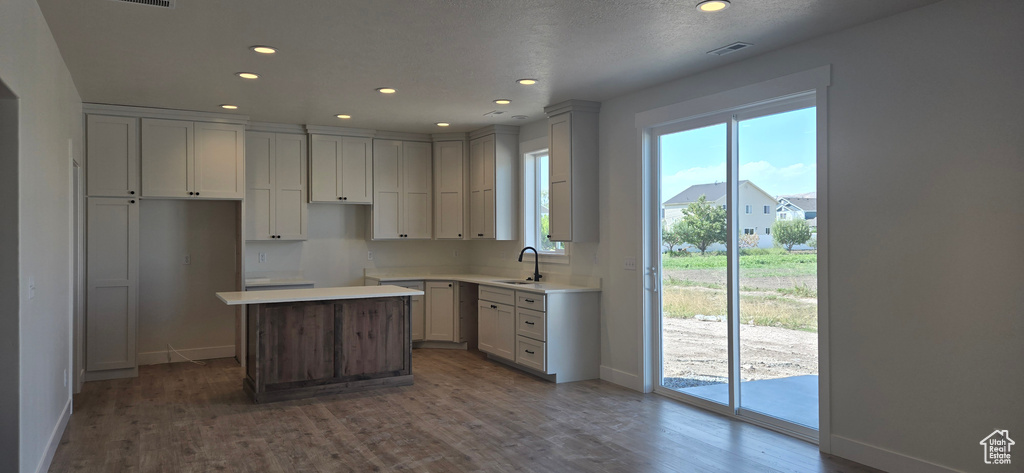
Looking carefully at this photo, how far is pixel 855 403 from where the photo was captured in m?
3.65

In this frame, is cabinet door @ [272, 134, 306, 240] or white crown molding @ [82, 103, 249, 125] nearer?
white crown molding @ [82, 103, 249, 125]

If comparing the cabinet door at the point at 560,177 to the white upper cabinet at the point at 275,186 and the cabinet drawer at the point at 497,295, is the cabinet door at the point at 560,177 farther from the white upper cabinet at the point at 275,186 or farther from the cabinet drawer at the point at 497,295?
the white upper cabinet at the point at 275,186

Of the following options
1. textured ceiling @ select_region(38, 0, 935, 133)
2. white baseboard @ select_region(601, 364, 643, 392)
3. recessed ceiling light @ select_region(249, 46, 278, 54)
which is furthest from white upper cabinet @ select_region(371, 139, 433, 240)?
recessed ceiling light @ select_region(249, 46, 278, 54)

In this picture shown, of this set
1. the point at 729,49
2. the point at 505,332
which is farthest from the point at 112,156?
the point at 729,49

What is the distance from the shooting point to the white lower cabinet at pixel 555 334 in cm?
556

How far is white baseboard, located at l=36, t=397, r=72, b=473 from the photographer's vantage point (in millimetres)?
3443

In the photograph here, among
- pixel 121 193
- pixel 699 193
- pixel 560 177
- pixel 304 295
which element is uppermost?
pixel 560 177

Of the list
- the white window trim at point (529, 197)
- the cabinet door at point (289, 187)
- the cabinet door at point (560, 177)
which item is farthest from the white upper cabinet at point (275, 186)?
the cabinet door at point (560, 177)

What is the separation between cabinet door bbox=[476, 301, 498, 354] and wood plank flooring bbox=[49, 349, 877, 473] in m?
0.79

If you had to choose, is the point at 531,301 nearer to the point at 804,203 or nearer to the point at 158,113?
the point at 804,203

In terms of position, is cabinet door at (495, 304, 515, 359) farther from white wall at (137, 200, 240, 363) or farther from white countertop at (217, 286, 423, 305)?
white wall at (137, 200, 240, 363)

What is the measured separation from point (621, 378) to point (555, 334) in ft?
2.18

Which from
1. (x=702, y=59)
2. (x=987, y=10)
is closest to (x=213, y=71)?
(x=702, y=59)

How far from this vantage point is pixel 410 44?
3973mm
